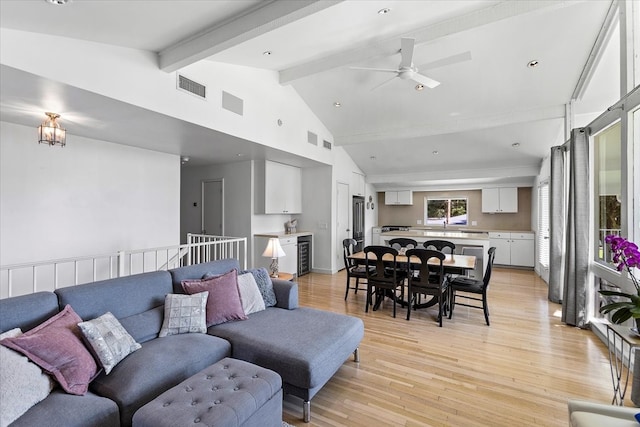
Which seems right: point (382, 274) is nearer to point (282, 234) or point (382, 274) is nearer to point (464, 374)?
point (464, 374)

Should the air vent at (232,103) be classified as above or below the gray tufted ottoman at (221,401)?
above

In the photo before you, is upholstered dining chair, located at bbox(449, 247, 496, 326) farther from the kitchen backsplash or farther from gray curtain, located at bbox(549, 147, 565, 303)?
the kitchen backsplash

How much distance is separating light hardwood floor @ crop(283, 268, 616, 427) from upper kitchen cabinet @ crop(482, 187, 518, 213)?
404 cm

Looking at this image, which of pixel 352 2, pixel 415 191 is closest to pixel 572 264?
pixel 352 2

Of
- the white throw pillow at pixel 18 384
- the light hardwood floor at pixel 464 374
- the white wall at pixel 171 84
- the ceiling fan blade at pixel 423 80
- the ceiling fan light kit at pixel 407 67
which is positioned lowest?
the light hardwood floor at pixel 464 374

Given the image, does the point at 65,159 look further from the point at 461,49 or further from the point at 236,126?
the point at 461,49

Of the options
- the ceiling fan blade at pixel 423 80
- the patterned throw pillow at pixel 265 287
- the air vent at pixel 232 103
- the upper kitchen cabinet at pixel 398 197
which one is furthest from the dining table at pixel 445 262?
the upper kitchen cabinet at pixel 398 197

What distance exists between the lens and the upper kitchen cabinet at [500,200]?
7.71 meters

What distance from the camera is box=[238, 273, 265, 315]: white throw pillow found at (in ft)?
9.78

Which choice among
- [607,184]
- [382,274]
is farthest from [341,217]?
[607,184]

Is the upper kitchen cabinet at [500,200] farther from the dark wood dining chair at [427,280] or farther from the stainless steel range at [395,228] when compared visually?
the dark wood dining chair at [427,280]

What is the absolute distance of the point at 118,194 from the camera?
4777mm

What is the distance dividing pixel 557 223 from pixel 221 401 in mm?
5310

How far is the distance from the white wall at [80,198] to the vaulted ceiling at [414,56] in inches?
24.9
